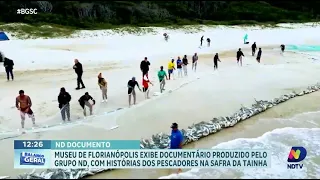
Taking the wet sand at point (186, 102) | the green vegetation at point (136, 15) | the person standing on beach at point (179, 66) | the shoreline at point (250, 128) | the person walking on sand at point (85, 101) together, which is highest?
the green vegetation at point (136, 15)

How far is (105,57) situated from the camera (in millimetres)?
34812

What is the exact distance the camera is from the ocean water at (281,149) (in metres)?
12.2

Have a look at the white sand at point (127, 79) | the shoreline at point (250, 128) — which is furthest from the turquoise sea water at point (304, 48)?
the shoreline at point (250, 128)

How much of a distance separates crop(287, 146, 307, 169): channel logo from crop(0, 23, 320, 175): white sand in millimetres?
4358

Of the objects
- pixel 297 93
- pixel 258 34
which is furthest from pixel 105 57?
pixel 258 34

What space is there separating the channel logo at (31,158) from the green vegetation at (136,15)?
105ft

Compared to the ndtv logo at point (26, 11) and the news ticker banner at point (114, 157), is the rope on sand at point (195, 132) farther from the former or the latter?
the ndtv logo at point (26, 11)

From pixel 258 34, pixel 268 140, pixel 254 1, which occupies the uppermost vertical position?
pixel 254 1

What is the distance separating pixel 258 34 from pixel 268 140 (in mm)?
43445

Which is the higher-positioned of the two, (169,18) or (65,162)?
(169,18)

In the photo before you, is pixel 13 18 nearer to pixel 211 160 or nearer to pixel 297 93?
pixel 297 93

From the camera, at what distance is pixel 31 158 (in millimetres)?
12461

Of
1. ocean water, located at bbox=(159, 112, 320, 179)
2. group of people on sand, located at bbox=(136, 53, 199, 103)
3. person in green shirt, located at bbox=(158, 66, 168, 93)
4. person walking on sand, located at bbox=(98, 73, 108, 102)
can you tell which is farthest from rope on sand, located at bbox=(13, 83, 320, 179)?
person walking on sand, located at bbox=(98, 73, 108, 102)

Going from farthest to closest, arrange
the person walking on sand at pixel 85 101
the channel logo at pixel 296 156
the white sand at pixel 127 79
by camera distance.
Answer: the person walking on sand at pixel 85 101 → the white sand at pixel 127 79 → the channel logo at pixel 296 156
